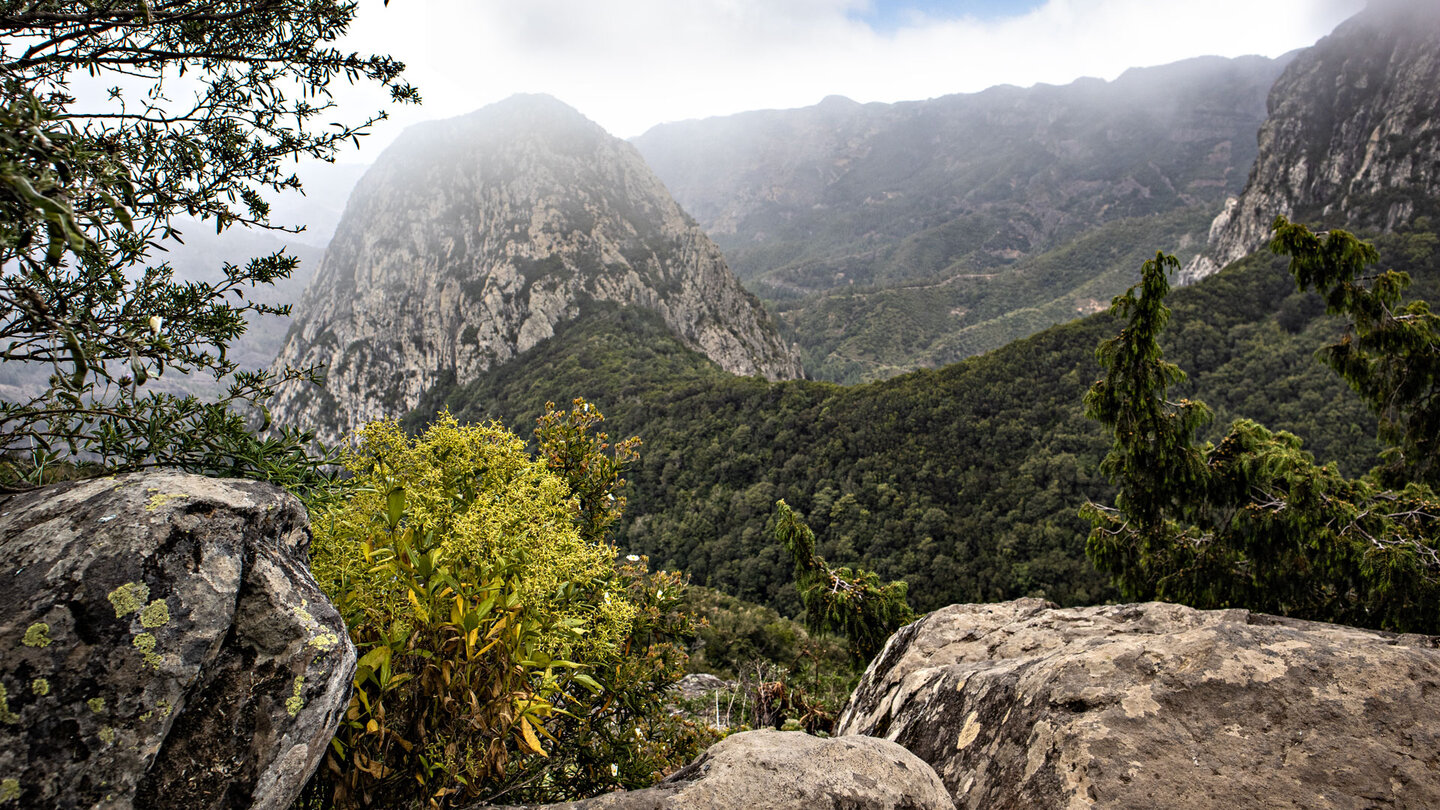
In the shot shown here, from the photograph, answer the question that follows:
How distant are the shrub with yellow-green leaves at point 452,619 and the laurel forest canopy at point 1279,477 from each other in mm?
7251

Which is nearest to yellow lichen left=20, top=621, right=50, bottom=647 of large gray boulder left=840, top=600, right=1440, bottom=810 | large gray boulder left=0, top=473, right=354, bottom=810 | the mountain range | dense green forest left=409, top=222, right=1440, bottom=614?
large gray boulder left=0, top=473, right=354, bottom=810

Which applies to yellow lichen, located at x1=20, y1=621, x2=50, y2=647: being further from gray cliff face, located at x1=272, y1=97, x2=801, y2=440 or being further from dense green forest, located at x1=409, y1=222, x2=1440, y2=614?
gray cliff face, located at x1=272, y1=97, x2=801, y2=440

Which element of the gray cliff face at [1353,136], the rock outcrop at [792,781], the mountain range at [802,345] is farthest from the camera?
the gray cliff face at [1353,136]

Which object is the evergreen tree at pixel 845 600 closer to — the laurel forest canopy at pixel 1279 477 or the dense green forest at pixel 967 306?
the laurel forest canopy at pixel 1279 477

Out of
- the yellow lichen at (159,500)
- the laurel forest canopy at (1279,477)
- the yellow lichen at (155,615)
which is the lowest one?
the laurel forest canopy at (1279,477)

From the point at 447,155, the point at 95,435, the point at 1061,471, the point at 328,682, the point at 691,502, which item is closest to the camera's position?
the point at 328,682

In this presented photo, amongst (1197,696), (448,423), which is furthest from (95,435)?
(1197,696)

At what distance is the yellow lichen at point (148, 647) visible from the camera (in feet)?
4.90

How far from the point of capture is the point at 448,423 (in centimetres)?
267

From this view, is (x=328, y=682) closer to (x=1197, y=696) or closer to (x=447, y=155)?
(x=1197, y=696)

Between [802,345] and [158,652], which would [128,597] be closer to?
[158,652]

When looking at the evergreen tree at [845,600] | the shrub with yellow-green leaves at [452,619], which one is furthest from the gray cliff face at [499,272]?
the shrub with yellow-green leaves at [452,619]

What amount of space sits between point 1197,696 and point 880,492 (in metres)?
47.6

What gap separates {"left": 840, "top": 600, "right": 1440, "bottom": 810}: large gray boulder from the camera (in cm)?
224
